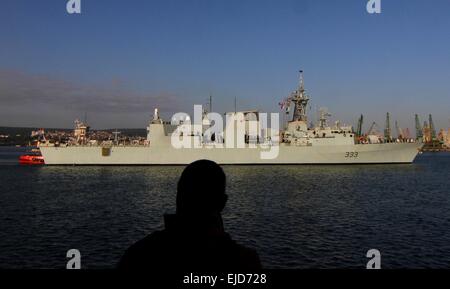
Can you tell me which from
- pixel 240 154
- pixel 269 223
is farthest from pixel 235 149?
pixel 269 223

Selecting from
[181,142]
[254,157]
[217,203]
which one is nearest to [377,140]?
[254,157]

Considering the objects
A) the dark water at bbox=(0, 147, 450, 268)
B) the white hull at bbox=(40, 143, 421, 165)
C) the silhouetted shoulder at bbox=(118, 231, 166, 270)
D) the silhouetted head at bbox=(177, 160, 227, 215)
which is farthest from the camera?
the white hull at bbox=(40, 143, 421, 165)

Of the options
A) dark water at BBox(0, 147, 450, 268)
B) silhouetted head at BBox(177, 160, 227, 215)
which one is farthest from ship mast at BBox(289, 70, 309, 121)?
silhouetted head at BBox(177, 160, 227, 215)

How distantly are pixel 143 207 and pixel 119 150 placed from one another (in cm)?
3574

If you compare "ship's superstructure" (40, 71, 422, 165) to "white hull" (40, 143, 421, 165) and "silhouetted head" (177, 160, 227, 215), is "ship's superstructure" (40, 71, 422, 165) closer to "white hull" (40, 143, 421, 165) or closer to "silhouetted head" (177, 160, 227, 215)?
"white hull" (40, 143, 421, 165)

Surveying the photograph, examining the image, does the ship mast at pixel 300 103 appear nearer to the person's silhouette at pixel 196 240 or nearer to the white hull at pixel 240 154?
the white hull at pixel 240 154

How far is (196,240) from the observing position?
6.08ft

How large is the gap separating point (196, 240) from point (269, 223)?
16.3 meters

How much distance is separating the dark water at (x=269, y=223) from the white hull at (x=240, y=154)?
23113 millimetres

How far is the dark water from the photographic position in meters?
12.6

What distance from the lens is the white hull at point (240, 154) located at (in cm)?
5491

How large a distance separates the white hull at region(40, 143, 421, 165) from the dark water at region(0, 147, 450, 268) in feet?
75.8

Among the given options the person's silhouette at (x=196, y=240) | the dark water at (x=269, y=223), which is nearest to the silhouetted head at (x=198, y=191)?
the person's silhouette at (x=196, y=240)

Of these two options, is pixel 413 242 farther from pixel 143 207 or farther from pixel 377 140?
pixel 377 140
